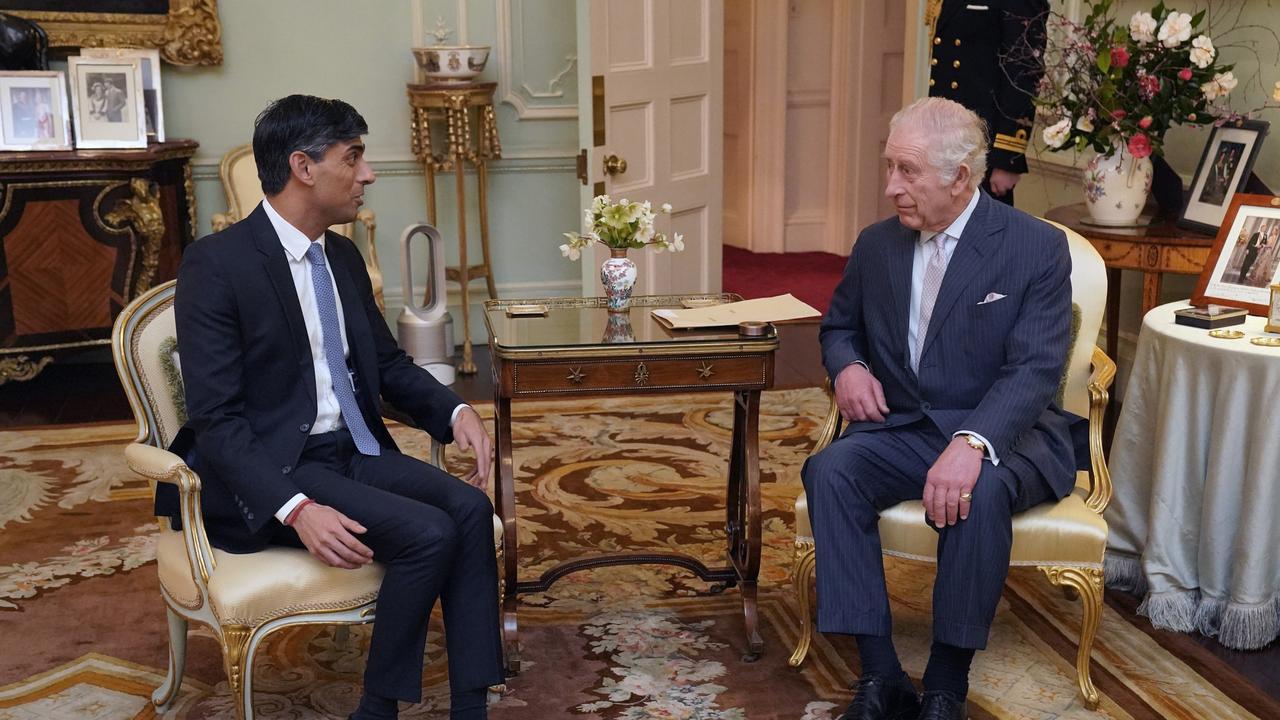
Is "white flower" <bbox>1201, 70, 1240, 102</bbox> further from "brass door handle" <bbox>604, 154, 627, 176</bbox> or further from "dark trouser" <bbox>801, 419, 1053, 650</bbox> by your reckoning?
"brass door handle" <bbox>604, 154, 627, 176</bbox>

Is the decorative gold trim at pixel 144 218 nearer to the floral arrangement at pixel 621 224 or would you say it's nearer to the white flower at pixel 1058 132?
the floral arrangement at pixel 621 224

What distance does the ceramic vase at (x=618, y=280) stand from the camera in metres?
3.20

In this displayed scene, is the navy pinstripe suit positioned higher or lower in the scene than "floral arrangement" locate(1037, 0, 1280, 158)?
lower

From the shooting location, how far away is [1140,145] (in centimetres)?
391

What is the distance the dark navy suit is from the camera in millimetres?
2480

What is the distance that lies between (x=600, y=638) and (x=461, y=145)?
3.02m

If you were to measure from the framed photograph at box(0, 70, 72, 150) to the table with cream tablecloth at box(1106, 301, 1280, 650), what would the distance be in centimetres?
414

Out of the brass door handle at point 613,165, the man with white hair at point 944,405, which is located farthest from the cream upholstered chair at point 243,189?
the man with white hair at point 944,405

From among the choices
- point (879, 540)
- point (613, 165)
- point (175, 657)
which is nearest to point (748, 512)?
point (879, 540)

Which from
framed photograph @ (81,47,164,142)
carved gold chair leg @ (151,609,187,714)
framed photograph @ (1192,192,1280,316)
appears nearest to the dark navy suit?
carved gold chair leg @ (151,609,187,714)

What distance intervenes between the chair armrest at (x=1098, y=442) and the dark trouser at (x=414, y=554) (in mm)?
1335

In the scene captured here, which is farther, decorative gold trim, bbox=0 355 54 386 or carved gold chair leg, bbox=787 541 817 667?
decorative gold trim, bbox=0 355 54 386

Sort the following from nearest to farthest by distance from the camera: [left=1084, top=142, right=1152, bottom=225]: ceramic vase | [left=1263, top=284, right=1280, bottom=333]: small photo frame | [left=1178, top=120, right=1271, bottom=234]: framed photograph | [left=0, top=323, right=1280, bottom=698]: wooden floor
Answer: [left=1263, top=284, right=1280, bottom=333]: small photo frame
[left=1178, top=120, right=1271, bottom=234]: framed photograph
[left=1084, top=142, right=1152, bottom=225]: ceramic vase
[left=0, top=323, right=1280, bottom=698]: wooden floor

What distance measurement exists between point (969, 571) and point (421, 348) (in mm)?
3288
